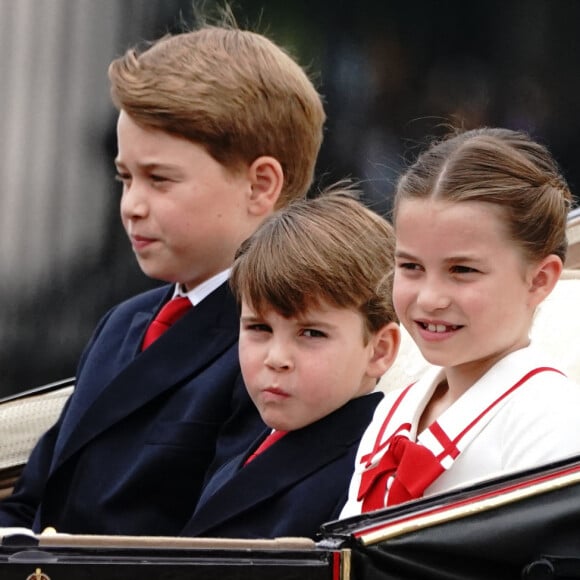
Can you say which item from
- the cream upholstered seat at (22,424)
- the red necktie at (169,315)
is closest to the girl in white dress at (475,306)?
the red necktie at (169,315)

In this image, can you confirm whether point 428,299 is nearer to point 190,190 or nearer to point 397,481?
point 397,481

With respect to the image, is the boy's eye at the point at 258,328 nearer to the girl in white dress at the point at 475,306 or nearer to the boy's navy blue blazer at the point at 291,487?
the boy's navy blue blazer at the point at 291,487

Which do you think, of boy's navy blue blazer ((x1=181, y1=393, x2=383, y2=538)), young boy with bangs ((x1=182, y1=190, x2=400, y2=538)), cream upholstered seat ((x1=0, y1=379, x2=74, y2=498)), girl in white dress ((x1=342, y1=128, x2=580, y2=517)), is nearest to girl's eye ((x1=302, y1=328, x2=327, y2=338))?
young boy with bangs ((x1=182, y1=190, x2=400, y2=538))

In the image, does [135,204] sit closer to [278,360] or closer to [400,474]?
[278,360]

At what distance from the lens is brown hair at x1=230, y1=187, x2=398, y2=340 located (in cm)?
189

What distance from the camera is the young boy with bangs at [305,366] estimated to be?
1.87 m

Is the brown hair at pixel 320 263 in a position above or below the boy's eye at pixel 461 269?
above

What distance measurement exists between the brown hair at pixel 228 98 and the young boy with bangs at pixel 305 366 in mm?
281

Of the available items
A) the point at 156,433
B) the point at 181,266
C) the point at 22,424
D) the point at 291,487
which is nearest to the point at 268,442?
the point at 291,487

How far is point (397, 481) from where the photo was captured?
5.29ft

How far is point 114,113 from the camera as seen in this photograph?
4.03m

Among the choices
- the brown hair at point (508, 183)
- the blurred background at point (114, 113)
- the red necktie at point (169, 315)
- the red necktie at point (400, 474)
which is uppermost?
the blurred background at point (114, 113)

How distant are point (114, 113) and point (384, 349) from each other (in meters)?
2.21

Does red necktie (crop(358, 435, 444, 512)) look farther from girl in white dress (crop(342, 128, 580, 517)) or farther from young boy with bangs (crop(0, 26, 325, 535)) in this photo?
young boy with bangs (crop(0, 26, 325, 535))
